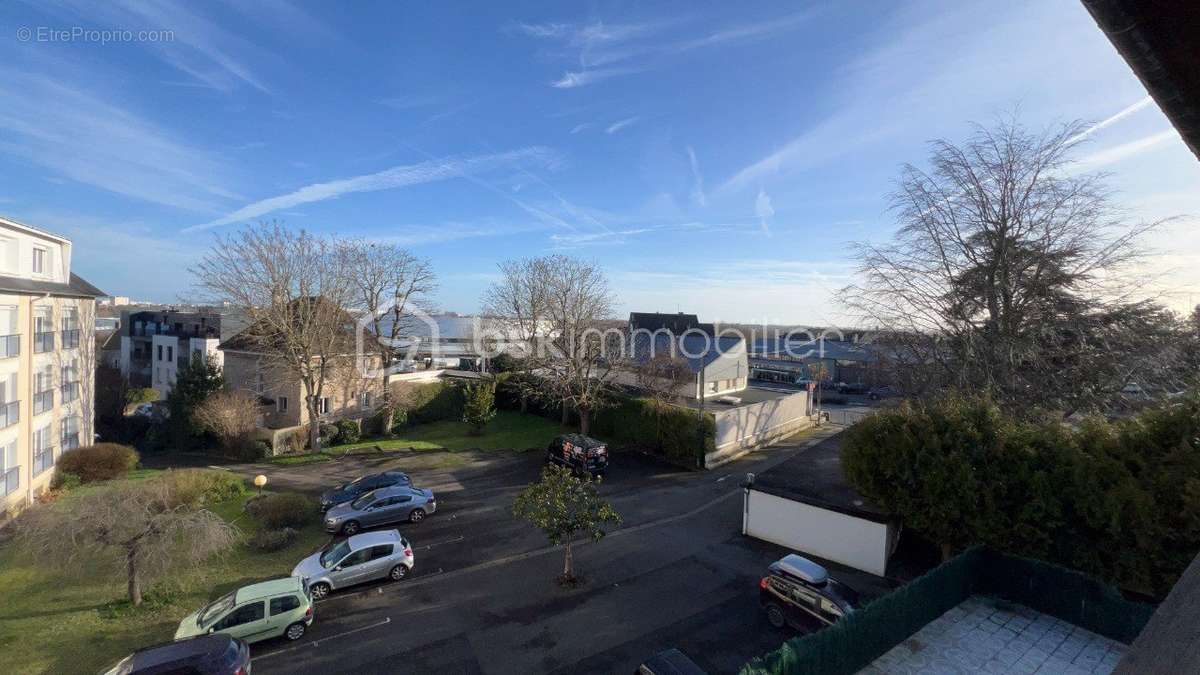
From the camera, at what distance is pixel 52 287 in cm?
2169

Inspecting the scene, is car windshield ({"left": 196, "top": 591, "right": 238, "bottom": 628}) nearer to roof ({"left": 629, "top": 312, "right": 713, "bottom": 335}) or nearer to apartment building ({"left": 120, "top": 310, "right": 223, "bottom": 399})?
apartment building ({"left": 120, "top": 310, "right": 223, "bottom": 399})

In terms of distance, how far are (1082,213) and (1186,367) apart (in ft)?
17.0

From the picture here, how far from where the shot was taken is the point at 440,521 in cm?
1858

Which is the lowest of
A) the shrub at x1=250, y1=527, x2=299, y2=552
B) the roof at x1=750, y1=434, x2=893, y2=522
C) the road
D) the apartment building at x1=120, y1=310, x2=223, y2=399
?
the road

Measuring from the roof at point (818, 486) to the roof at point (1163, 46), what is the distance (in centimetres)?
1546

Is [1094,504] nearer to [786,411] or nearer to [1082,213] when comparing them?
[1082,213]

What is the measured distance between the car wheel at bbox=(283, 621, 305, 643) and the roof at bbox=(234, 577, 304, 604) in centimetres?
72

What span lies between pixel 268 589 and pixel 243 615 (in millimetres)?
651

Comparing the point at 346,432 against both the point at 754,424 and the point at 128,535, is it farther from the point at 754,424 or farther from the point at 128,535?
the point at 754,424

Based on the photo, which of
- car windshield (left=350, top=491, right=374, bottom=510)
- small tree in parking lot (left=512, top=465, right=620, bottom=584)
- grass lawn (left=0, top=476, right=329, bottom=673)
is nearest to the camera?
grass lawn (left=0, top=476, right=329, bottom=673)

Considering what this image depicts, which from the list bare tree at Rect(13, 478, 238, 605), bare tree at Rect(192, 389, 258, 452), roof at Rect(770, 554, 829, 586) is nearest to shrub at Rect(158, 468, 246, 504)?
bare tree at Rect(13, 478, 238, 605)

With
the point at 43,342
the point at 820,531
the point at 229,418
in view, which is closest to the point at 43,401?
the point at 43,342

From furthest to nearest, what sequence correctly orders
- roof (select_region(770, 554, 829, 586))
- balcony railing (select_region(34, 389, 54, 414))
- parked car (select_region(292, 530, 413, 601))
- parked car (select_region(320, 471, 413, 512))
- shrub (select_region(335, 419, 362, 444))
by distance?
1. shrub (select_region(335, 419, 362, 444))
2. balcony railing (select_region(34, 389, 54, 414))
3. parked car (select_region(320, 471, 413, 512))
4. parked car (select_region(292, 530, 413, 601))
5. roof (select_region(770, 554, 829, 586))

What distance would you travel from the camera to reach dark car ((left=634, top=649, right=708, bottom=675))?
9.26 m
